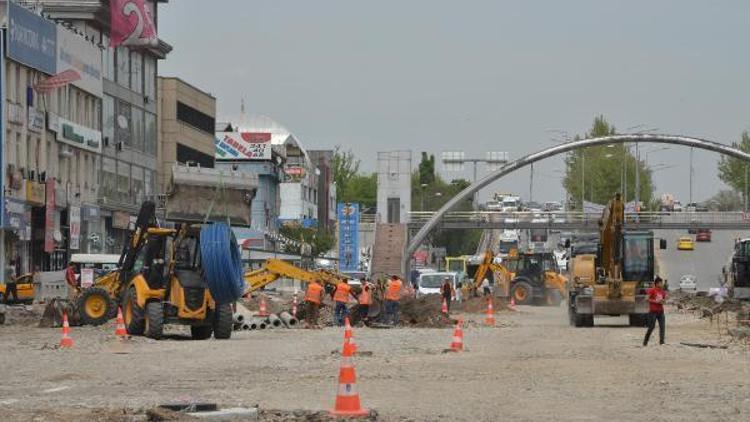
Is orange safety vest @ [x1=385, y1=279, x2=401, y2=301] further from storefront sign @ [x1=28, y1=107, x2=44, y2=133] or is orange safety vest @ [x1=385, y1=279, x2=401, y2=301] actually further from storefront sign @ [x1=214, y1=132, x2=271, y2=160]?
storefront sign @ [x1=214, y1=132, x2=271, y2=160]

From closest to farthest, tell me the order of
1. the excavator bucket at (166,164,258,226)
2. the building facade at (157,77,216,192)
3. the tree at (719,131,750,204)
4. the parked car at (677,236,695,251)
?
the excavator bucket at (166,164,258,226)
the building facade at (157,77,216,192)
the parked car at (677,236,695,251)
the tree at (719,131,750,204)

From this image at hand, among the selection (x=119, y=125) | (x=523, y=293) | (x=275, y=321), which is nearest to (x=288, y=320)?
(x=275, y=321)

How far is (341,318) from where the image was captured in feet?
153

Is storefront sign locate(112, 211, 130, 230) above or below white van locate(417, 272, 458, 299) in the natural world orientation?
above

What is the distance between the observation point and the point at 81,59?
253ft

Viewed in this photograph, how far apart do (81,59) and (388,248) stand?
4119cm

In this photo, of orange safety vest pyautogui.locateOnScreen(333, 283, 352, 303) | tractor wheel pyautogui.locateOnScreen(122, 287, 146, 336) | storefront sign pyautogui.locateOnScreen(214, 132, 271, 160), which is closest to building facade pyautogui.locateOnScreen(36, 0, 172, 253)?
orange safety vest pyautogui.locateOnScreen(333, 283, 352, 303)

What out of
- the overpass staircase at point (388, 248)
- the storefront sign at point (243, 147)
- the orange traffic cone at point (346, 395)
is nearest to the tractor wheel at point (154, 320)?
the orange traffic cone at point (346, 395)

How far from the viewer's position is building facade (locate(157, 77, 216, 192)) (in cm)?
9544

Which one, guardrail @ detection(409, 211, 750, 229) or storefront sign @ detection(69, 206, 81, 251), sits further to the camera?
guardrail @ detection(409, 211, 750, 229)

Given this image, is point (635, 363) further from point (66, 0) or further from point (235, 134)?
point (235, 134)

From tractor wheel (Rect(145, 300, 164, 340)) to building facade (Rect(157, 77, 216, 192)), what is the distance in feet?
188

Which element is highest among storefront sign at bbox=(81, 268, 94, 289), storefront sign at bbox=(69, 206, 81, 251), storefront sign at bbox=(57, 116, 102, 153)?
storefront sign at bbox=(57, 116, 102, 153)

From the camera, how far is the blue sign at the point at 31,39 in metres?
66.2
